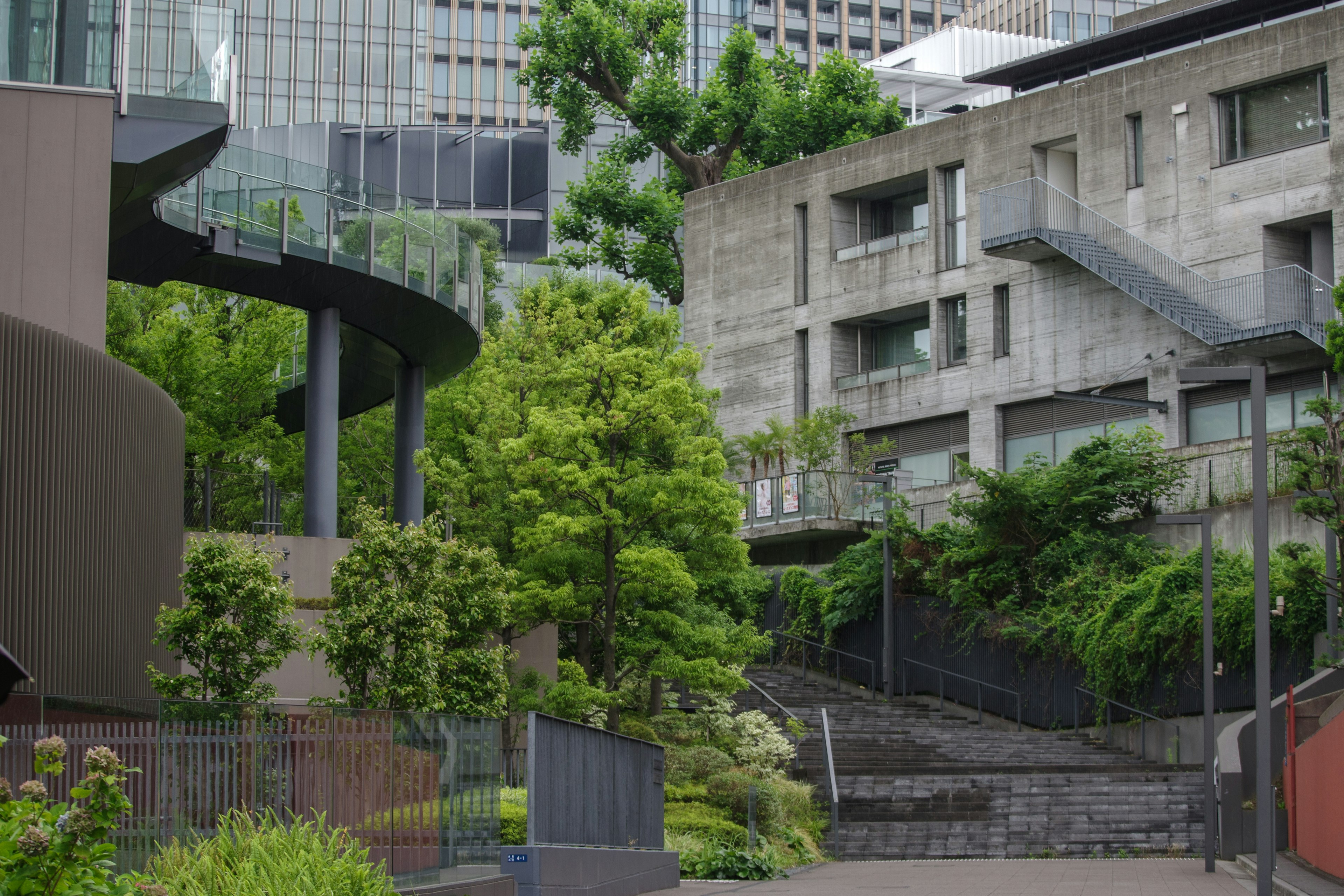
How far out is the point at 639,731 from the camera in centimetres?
2916

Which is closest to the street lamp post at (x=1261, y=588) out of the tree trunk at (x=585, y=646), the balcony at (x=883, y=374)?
the tree trunk at (x=585, y=646)

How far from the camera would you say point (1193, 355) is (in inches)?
1516

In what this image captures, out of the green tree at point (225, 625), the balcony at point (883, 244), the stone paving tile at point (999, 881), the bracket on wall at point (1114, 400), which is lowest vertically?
the stone paving tile at point (999, 881)

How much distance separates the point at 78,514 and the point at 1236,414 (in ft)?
96.9

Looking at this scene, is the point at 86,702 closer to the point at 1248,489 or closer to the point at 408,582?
the point at 408,582

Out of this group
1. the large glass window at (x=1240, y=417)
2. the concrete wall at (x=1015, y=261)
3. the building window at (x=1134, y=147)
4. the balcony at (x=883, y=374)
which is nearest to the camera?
the large glass window at (x=1240, y=417)

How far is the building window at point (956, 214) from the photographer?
4503 centimetres

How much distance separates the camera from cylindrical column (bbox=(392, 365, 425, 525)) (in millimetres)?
31703

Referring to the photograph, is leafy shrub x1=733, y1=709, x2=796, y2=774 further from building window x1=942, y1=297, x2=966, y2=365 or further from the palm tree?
building window x1=942, y1=297, x2=966, y2=365

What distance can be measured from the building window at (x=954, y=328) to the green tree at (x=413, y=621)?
86.2 feet

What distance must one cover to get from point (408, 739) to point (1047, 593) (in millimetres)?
24844

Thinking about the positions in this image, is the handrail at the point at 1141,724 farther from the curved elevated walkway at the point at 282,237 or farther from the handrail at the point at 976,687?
the curved elevated walkway at the point at 282,237

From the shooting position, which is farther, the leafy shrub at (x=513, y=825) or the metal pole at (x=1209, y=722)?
the metal pole at (x=1209, y=722)

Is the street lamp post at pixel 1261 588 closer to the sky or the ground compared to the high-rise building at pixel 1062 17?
closer to the ground
